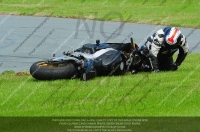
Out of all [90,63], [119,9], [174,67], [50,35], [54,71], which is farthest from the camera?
[119,9]

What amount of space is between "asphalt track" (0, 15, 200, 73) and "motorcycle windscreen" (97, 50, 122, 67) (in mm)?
3500

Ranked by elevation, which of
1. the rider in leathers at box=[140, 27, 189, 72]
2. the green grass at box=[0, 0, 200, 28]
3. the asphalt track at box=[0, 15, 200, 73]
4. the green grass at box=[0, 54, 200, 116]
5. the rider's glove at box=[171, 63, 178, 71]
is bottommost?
the green grass at box=[0, 54, 200, 116]

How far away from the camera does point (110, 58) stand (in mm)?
14945

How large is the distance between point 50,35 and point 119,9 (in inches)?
474

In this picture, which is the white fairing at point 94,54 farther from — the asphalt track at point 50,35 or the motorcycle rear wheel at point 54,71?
the asphalt track at point 50,35

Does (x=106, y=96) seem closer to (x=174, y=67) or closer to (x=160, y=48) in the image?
(x=160, y=48)

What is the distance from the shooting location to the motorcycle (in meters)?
14.3

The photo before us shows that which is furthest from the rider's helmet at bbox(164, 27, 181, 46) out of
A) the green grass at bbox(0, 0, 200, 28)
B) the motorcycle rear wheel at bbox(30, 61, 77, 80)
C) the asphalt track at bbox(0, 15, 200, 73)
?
the green grass at bbox(0, 0, 200, 28)

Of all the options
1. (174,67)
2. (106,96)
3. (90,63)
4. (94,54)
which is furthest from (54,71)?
(174,67)

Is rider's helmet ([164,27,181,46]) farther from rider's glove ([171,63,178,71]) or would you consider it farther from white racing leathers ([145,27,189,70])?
rider's glove ([171,63,178,71])

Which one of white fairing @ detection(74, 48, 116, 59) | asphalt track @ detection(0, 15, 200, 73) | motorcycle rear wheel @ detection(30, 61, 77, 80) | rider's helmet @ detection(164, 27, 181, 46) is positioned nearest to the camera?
motorcycle rear wheel @ detection(30, 61, 77, 80)

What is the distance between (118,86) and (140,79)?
0.95 meters

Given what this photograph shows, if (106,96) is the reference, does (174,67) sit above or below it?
above

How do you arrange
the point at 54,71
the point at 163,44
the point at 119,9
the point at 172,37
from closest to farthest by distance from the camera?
1. the point at 54,71
2. the point at 172,37
3. the point at 163,44
4. the point at 119,9
